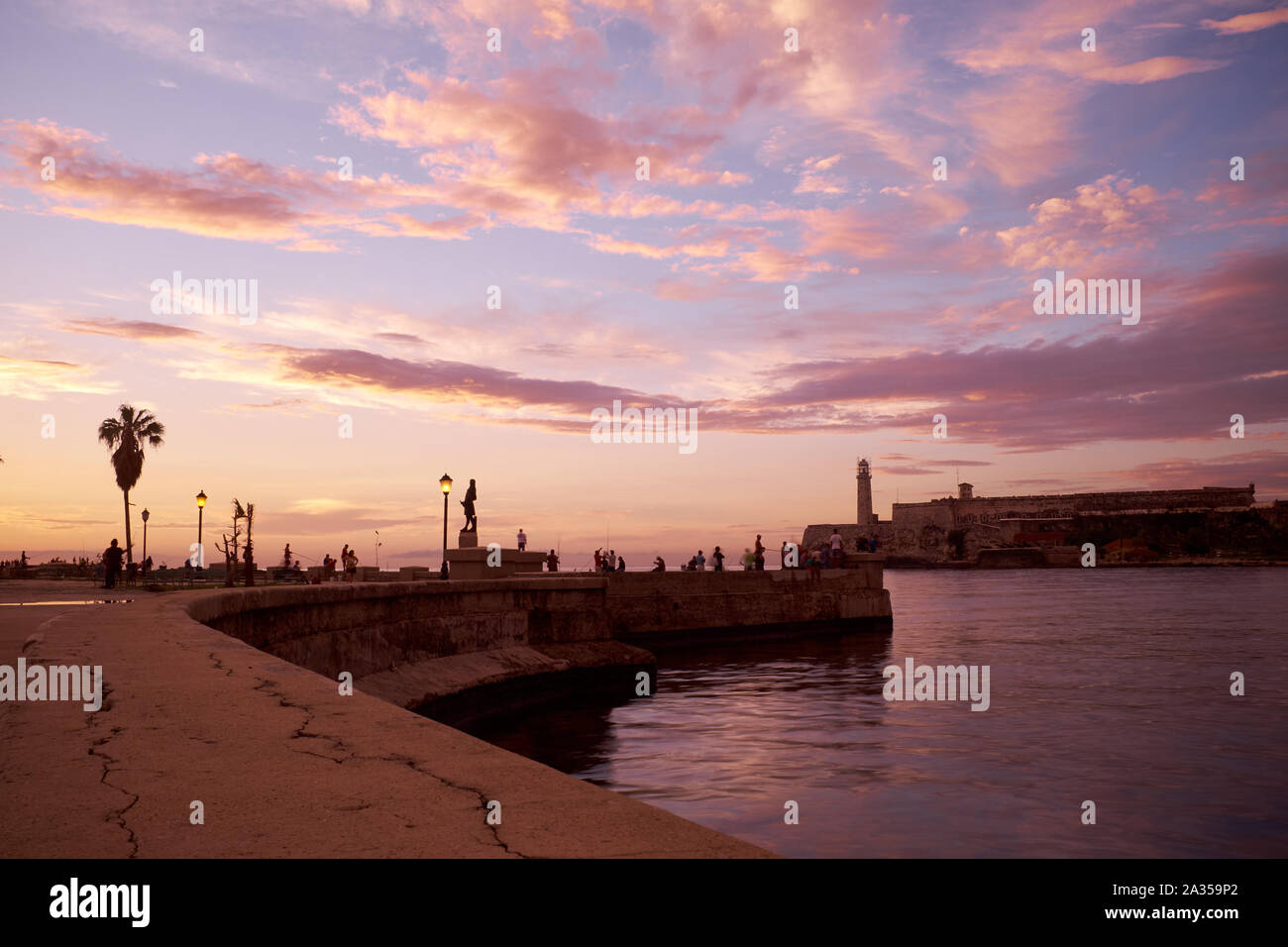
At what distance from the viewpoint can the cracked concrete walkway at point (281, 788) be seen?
298cm

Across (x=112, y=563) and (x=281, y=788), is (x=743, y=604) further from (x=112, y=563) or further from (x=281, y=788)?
(x=281, y=788)

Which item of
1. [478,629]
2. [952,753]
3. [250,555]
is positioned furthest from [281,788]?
[250,555]

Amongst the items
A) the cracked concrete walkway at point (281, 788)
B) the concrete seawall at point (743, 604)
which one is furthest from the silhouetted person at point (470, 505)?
the cracked concrete walkway at point (281, 788)

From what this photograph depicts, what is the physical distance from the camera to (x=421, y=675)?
49.2 feet

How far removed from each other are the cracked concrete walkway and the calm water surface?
20.2ft

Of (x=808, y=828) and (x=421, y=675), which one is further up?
(x=421, y=675)

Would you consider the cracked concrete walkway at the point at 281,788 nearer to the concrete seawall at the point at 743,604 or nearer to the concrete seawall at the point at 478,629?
the concrete seawall at the point at 478,629

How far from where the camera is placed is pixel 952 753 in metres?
14.8

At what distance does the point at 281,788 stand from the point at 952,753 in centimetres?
1311

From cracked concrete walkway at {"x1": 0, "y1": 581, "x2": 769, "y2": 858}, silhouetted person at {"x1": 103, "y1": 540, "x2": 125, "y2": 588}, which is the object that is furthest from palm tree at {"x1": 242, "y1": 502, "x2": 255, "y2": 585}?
cracked concrete walkway at {"x1": 0, "y1": 581, "x2": 769, "y2": 858}

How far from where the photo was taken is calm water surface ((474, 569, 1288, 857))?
10555mm
